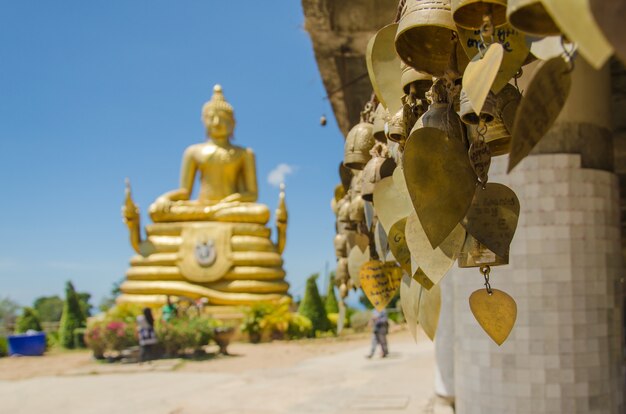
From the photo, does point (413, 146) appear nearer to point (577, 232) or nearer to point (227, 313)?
point (577, 232)

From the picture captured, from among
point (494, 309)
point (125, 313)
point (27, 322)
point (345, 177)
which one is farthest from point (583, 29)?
point (27, 322)

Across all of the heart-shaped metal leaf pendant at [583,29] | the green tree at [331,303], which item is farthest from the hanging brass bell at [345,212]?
the green tree at [331,303]

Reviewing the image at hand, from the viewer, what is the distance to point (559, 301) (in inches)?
97.2

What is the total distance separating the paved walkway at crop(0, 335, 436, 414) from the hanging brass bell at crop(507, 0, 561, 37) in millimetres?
5526

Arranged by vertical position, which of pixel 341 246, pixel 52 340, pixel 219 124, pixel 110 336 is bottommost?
pixel 52 340

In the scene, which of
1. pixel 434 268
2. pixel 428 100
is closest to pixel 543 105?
pixel 434 268

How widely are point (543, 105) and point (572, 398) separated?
2054 mm

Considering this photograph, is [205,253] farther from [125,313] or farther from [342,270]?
Result: [342,270]

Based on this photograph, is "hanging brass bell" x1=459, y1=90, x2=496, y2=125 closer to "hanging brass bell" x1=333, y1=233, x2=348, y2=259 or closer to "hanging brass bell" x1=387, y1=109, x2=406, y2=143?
"hanging brass bell" x1=387, y1=109, x2=406, y2=143

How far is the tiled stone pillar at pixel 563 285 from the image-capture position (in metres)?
2.45

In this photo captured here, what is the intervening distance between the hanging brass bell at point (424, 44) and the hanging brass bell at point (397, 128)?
16 centimetres

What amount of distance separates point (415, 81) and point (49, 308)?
32.7m

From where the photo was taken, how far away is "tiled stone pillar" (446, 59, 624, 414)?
245 cm

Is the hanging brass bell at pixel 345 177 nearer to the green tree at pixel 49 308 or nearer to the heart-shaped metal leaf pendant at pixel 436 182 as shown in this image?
the heart-shaped metal leaf pendant at pixel 436 182
